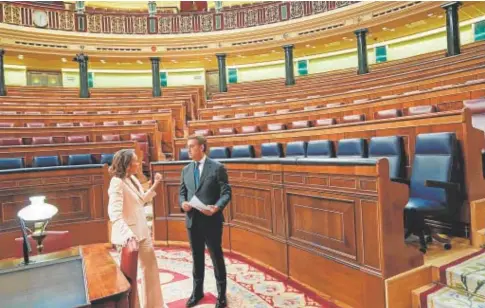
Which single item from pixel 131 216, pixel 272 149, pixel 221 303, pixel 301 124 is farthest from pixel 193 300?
pixel 301 124

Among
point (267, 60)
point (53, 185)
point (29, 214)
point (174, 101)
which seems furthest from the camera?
point (267, 60)

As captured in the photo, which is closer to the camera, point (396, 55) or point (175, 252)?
point (175, 252)

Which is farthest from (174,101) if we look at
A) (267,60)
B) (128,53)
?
(267,60)

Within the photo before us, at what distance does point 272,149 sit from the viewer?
358 cm

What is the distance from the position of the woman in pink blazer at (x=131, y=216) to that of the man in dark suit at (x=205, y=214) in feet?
0.85

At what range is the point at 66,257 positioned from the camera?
1.37 m

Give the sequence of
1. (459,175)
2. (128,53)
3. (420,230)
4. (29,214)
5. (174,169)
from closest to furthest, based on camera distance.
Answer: (29,214)
(420,230)
(459,175)
(174,169)
(128,53)

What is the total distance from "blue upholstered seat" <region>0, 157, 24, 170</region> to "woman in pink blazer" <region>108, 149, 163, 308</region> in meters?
2.64

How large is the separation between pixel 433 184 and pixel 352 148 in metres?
0.84

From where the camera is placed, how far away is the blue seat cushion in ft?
11.7

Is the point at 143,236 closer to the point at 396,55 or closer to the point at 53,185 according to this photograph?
the point at 53,185

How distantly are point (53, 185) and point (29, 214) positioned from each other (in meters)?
2.09

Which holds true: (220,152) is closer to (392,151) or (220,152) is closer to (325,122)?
(325,122)

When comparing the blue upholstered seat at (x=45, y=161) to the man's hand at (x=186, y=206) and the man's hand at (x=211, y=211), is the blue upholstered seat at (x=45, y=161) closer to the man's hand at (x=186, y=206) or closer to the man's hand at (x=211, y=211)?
the man's hand at (x=186, y=206)
